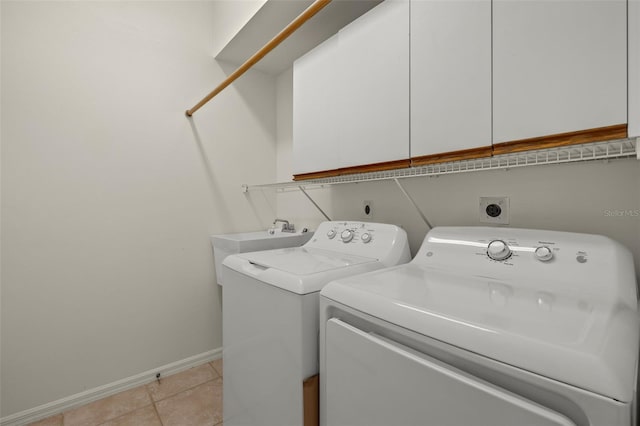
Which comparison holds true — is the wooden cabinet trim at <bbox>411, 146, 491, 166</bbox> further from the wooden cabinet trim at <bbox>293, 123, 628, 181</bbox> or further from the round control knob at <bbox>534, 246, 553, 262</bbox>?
the round control knob at <bbox>534, 246, 553, 262</bbox>

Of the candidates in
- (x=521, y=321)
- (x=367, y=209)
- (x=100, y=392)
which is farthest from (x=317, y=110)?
(x=100, y=392)

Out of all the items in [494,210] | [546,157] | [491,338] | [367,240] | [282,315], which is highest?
[546,157]

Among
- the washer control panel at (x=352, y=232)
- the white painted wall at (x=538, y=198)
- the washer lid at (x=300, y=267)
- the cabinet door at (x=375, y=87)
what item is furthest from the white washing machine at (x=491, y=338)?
the cabinet door at (x=375, y=87)

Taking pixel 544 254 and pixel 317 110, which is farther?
pixel 317 110

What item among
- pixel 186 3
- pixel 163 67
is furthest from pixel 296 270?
pixel 186 3

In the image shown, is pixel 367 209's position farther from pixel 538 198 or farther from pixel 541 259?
pixel 541 259

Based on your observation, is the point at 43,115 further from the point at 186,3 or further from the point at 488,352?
the point at 488,352

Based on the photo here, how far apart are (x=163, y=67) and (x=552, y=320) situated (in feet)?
8.30

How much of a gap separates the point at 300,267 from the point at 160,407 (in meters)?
1.45

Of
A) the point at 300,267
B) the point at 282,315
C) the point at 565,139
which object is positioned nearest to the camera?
the point at 565,139

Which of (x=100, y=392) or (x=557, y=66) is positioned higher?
(x=557, y=66)

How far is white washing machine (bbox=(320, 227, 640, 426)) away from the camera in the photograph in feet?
1.61

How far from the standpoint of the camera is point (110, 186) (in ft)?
6.12

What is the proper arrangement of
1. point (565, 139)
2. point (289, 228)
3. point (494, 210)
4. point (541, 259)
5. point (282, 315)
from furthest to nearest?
1. point (289, 228)
2. point (494, 210)
3. point (282, 315)
4. point (541, 259)
5. point (565, 139)
